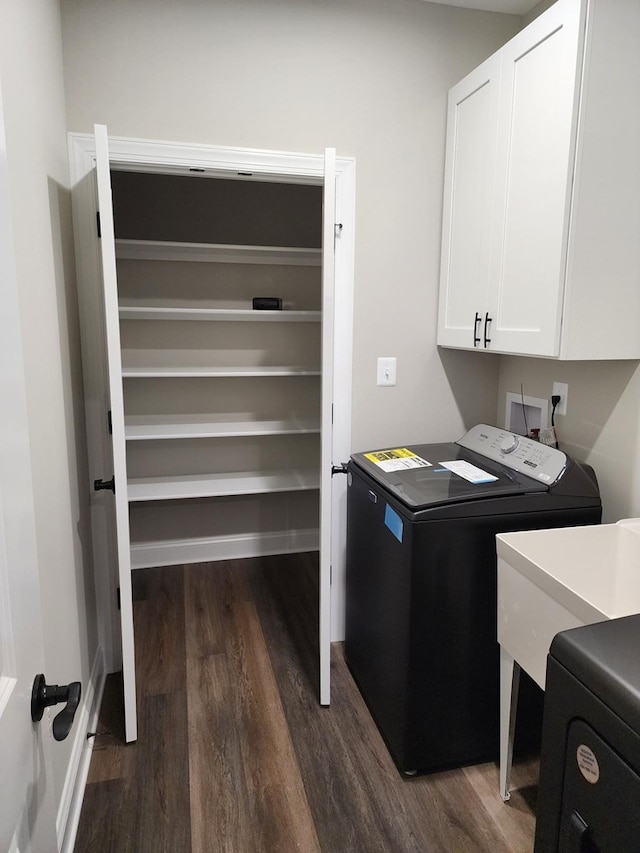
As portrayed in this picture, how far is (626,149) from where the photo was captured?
157 centimetres

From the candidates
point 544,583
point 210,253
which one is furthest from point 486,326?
point 210,253

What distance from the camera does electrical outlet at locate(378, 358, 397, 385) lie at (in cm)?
234

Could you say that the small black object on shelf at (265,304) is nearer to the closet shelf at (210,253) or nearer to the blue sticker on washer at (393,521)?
the closet shelf at (210,253)

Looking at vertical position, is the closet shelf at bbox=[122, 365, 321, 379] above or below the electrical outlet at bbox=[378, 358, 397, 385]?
below

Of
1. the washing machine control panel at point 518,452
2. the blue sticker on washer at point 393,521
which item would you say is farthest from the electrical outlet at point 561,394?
the blue sticker on washer at point 393,521

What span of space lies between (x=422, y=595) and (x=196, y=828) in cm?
94

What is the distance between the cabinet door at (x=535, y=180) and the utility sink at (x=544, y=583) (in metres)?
0.56

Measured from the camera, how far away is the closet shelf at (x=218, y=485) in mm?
2976

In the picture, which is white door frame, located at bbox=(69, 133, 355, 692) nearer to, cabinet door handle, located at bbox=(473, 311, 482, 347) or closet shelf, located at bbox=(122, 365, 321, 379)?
cabinet door handle, located at bbox=(473, 311, 482, 347)

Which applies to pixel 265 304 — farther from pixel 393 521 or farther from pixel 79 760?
pixel 79 760

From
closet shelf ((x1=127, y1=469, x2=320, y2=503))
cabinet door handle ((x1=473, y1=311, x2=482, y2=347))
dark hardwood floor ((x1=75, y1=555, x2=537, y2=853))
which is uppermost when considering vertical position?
cabinet door handle ((x1=473, y1=311, x2=482, y2=347))

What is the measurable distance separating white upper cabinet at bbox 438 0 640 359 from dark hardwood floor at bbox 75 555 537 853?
1404 mm

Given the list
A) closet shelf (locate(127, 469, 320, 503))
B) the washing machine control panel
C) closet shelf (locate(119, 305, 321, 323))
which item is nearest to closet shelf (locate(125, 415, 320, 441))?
closet shelf (locate(127, 469, 320, 503))

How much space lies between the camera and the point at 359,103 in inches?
85.0
